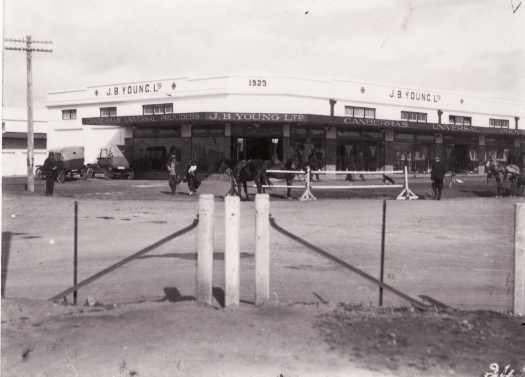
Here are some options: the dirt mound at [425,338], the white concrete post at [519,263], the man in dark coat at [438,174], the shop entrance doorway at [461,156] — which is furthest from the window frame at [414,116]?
the dirt mound at [425,338]

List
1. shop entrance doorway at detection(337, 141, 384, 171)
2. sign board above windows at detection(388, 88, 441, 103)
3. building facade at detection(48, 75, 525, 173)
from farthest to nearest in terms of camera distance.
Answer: sign board above windows at detection(388, 88, 441, 103) < shop entrance doorway at detection(337, 141, 384, 171) < building facade at detection(48, 75, 525, 173)

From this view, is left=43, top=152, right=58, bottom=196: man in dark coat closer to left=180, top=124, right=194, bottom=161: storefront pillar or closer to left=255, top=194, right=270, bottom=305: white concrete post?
left=180, top=124, right=194, bottom=161: storefront pillar

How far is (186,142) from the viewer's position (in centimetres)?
3816

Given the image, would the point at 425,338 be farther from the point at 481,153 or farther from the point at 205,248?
the point at 481,153

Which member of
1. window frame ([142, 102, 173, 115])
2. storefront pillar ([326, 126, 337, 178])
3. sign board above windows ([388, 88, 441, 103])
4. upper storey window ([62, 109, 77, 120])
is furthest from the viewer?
upper storey window ([62, 109, 77, 120])

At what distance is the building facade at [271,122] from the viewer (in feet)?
122

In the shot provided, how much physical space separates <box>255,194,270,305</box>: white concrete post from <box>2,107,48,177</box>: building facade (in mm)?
46200

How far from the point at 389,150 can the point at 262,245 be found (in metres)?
38.2

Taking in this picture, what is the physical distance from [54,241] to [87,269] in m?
3.37

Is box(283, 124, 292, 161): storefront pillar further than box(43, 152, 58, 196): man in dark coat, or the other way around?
box(283, 124, 292, 161): storefront pillar

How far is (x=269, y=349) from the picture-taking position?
466 cm

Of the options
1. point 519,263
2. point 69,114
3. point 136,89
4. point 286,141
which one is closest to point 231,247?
point 519,263

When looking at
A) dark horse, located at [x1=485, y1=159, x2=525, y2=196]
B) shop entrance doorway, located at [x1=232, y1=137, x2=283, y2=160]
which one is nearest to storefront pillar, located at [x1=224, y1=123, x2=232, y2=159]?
shop entrance doorway, located at [x1=232, y1=137, x2=283, y2=160]

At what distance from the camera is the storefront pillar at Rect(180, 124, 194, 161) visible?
124ft
